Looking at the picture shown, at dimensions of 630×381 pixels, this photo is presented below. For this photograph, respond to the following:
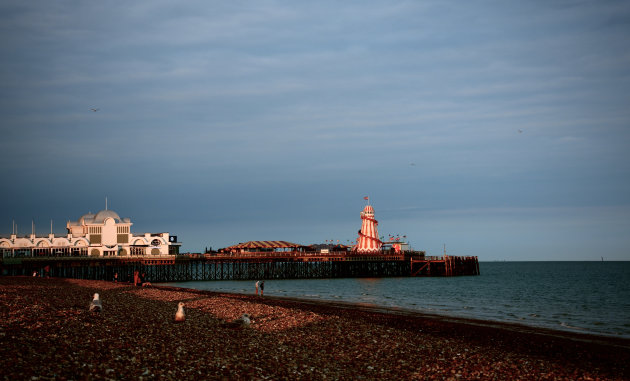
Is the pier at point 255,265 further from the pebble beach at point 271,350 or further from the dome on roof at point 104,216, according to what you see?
the pebble beach at point 271,350

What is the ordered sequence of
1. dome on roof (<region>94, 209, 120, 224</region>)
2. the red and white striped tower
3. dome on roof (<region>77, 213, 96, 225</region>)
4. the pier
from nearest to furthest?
1. the pier
2. dome on roof (<region>94, 209, 120, 224</region>)
3. dome on roof (<region>77, 213, 96, 225</region>)
4. the red and white striped tower

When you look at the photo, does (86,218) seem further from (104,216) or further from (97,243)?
(97,243)

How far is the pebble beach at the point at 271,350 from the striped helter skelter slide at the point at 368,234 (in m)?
75.9

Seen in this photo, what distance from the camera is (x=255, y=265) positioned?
288ft

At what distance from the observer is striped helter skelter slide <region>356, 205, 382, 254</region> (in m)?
102

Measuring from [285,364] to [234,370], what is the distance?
174 cm

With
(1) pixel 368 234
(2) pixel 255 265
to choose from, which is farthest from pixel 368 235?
(2) pixel 255 265

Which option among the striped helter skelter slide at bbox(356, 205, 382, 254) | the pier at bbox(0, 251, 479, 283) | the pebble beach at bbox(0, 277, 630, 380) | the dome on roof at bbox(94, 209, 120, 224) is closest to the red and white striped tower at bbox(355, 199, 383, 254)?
the striped helter skelter slide at bbox(356, 205, 382, 254)

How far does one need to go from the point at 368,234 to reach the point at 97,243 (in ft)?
160

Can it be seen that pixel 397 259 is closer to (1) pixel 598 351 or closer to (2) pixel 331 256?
(2) pixel 331 256

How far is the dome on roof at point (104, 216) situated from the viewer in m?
91.9

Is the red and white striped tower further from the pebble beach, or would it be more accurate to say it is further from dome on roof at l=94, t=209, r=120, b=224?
the pebble beach

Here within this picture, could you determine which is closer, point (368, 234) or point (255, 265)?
point (255, 265)

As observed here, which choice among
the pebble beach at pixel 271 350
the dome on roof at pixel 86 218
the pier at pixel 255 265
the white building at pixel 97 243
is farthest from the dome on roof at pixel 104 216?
the pebble beach at pixel 271 350
